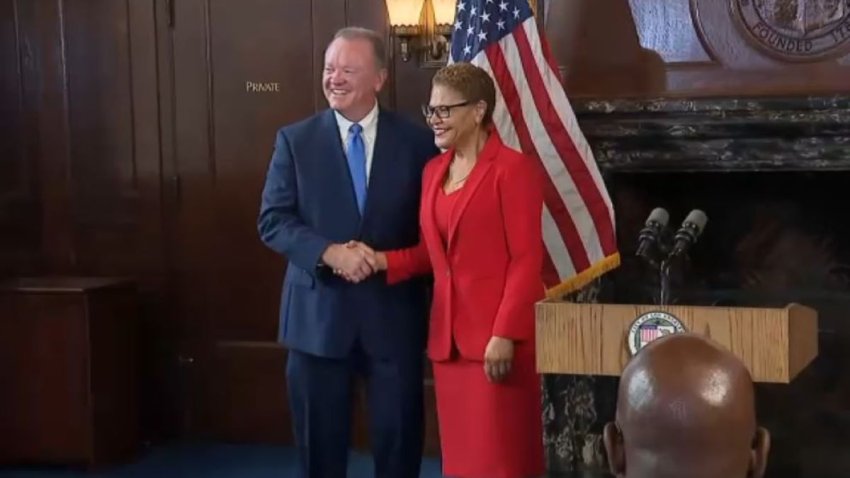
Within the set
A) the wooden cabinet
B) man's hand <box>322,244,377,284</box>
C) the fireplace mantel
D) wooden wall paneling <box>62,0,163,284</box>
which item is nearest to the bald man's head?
man's hand <box>322,244,377,284</box>

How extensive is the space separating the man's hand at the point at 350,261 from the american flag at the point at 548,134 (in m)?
0.82

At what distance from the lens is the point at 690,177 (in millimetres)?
4742

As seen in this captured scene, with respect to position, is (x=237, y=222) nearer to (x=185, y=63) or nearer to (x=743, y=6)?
(x=185, y=63)

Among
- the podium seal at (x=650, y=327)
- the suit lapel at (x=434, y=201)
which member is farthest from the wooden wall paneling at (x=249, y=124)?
the podium seal at (x=650, y=327)

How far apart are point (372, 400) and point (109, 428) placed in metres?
1.99

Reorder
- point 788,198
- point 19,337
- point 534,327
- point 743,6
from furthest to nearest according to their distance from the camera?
point 19,337 < point 788,198 < point 743,6 < point 534,327

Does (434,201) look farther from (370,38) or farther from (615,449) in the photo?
(615,449)

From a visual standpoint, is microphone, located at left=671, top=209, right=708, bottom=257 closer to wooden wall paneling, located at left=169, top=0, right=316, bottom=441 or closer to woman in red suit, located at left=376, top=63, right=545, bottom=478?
woman in red suit, located at left=376, top=63, right=545, bottom=478

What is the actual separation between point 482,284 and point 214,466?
7.26 ft

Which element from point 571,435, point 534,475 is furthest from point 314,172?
point 571,435

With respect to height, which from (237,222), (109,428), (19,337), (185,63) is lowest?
(109,428)

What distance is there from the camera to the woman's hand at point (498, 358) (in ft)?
10.8

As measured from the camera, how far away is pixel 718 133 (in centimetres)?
431

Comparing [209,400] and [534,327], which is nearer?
[534,327]
